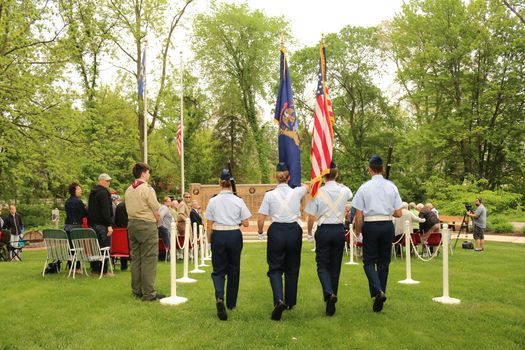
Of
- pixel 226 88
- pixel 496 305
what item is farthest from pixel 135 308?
pixel 226 88

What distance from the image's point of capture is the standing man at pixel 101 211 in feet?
34.7

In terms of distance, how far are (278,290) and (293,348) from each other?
139cm

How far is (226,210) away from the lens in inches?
280

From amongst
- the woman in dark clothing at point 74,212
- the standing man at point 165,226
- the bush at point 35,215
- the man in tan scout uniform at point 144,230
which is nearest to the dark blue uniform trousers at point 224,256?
the man in tan scout uniform at point 144,230

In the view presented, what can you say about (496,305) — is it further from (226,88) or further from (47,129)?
(226,88)

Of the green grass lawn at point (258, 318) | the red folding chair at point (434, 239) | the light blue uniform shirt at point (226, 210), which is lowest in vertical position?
the green grass lawn at point (258, 318)

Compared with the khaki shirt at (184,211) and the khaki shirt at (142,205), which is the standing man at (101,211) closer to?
the khaki shirt at (142,205)

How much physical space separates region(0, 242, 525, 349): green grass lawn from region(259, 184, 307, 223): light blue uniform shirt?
139cm

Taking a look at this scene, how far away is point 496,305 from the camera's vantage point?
25.3 ft

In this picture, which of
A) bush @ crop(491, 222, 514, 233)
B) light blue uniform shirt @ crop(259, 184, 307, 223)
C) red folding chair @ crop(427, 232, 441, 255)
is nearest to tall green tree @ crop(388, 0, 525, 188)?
bush @ crop(491, 222, 514, 233)

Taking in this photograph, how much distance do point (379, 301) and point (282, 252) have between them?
1.56 meters

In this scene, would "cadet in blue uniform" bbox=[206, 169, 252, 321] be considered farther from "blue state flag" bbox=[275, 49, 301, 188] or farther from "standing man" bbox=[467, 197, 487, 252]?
"standing man" bbox=[467, 197, 487, 252]

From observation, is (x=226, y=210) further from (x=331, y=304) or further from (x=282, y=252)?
(x=331, y=304)

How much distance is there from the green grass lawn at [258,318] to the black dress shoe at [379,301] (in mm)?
132
